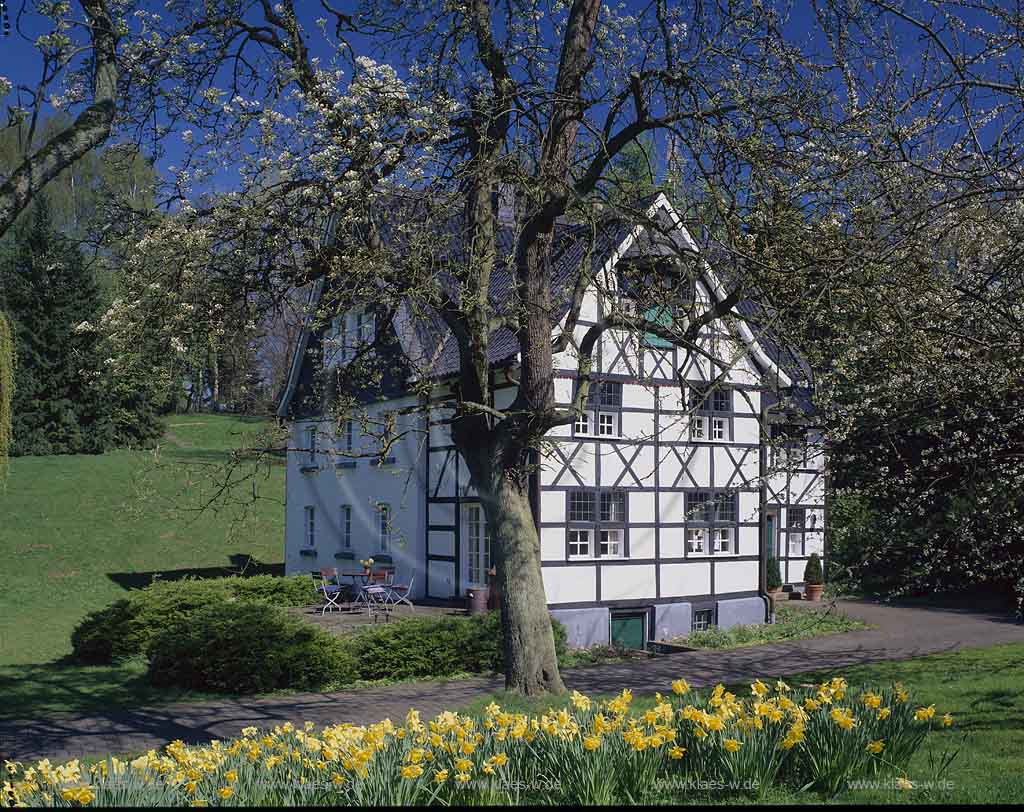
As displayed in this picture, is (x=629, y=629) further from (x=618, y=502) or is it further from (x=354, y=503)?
(x=354, y=503)

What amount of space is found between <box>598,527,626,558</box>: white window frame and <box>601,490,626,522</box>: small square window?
241 millimetres

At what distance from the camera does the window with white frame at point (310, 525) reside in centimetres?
2567

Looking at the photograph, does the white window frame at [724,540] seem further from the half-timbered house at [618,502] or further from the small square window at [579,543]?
the small square window at [579,543]

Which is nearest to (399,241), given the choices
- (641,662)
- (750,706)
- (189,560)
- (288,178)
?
(288,178)

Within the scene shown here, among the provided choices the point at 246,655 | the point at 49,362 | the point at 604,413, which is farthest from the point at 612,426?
the point at 49,362

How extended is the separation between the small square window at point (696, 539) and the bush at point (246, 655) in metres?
8.72

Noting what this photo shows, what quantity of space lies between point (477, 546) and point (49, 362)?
26250mm

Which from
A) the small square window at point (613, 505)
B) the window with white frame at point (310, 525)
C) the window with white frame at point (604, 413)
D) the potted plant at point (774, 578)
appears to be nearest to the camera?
the window with white frame at point (604, 413)

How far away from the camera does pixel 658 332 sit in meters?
10.3

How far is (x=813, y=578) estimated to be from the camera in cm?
2470

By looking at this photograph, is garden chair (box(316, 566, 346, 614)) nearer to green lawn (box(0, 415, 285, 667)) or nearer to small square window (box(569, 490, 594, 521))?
green lawn (box(0, 415, 285, 667))

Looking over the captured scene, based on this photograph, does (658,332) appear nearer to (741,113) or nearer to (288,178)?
(741,113)

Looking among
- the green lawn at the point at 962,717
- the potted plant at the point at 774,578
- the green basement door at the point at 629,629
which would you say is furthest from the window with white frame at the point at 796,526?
the green lawn at the point at 962,717

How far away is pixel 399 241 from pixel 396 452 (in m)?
12.5
